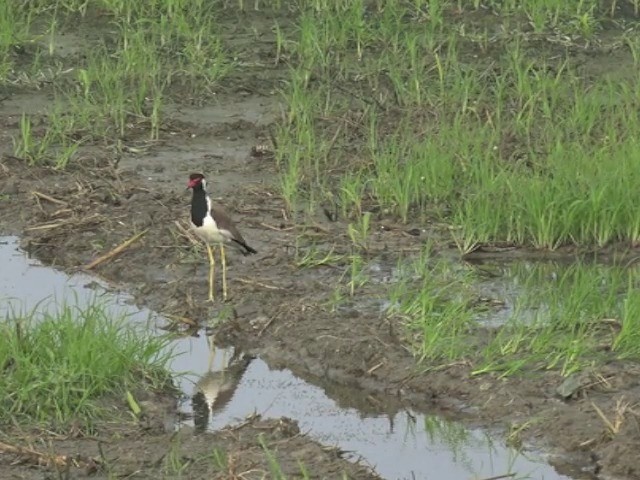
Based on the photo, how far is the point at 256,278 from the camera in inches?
369

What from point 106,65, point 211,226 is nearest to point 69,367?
point 211,226

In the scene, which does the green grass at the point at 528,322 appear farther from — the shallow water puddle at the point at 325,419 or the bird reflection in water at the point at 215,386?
the bird reflection in water at the point at 215,386

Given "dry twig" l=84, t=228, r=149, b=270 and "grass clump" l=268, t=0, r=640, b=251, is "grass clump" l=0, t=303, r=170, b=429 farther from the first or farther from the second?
"grass clump" l=268, t=0, r=640, b=251

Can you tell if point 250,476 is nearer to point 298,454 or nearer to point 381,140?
point 298,454

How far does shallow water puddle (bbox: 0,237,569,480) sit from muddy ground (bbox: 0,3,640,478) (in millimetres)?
107

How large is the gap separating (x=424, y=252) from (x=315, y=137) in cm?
194

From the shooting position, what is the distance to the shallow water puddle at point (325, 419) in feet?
23.9

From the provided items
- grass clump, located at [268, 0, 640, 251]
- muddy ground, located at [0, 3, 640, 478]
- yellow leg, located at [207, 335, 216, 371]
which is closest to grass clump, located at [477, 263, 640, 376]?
muddy ground, located at [0, 3, 640, 478]

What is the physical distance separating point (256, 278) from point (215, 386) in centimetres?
119

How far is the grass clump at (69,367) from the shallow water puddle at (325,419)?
316 mm

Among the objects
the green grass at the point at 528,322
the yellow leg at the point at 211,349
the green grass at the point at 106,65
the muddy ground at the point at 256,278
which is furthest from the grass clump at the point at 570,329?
the green grass at the point at 106,65

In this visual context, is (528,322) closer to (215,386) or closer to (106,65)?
(215,386)

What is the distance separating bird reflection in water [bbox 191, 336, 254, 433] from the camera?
25.9ft

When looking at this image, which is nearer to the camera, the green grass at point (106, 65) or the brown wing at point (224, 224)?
the brown wing at point (224, 224)
